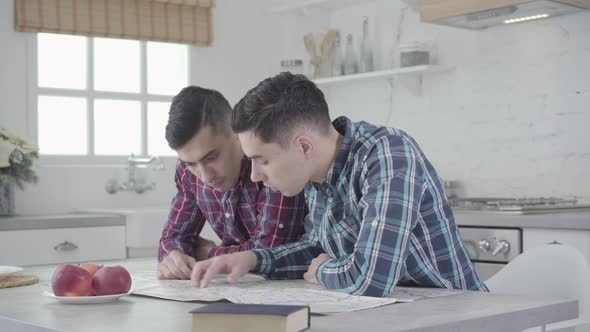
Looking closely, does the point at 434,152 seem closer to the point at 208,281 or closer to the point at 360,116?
the point at 360,116

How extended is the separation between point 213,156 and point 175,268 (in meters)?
0.35

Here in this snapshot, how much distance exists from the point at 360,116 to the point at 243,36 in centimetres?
87

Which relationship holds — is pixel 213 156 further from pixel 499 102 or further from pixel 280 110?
pixel 499 102

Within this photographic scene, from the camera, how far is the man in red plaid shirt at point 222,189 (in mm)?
2186

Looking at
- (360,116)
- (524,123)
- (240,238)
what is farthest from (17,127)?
(524,123)

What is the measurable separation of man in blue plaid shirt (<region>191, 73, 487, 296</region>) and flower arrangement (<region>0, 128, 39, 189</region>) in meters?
2.12

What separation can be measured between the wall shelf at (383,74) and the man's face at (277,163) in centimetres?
225

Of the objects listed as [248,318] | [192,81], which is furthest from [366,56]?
[248,318]

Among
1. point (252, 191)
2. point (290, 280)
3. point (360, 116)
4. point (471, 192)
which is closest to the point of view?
point (290, 280)

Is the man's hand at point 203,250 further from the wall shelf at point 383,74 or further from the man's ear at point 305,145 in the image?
the wall shelf at point 383,74

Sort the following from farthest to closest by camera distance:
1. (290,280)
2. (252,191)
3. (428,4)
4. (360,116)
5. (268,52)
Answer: (268,52), (360,116), (428,4), (252,191), (290,280)

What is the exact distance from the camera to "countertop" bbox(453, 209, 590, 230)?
9.55 feet

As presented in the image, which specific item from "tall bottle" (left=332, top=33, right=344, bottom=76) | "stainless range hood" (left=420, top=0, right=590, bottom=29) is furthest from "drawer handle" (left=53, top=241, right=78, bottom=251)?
"stainless range hood" (left=420, top=0, right=590, bottom=29)

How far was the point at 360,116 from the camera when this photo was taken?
15.0 ft
